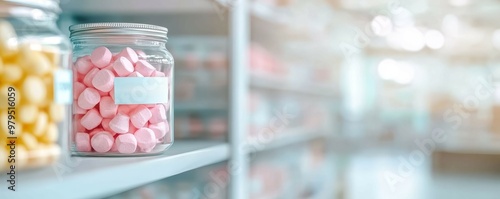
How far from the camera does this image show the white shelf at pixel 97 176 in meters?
0.47

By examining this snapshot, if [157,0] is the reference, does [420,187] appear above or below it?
below

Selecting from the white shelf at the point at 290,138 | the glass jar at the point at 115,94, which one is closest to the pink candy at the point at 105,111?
the glass jar at the point at 115,94

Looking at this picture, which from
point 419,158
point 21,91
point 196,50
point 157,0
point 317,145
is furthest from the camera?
point 419,158

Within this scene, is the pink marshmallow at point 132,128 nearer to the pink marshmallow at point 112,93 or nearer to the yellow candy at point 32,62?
the pink marshmallow at point 112,93

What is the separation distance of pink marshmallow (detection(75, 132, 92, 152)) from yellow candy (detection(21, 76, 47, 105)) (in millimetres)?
224

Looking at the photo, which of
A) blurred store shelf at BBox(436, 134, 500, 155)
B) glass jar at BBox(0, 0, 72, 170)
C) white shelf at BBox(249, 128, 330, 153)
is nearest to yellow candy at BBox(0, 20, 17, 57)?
glass jar at BBox(0, 0, 72, 170)

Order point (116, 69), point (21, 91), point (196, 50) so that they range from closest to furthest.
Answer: point (21, 91)
point (116, 69)
point (196, 50)

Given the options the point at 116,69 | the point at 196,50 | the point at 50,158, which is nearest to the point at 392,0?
the point at 196,50

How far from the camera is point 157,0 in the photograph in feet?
4.49

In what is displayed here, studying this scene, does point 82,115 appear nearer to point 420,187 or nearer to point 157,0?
point 157,0

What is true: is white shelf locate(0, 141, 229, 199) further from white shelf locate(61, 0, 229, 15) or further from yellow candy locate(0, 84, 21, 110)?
white shelf locate(61, 0, 229, 15)

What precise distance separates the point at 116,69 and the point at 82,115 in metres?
0.08

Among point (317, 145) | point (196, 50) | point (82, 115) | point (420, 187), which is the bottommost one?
point (420, 187)

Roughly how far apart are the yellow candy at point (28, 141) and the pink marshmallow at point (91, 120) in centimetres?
24
